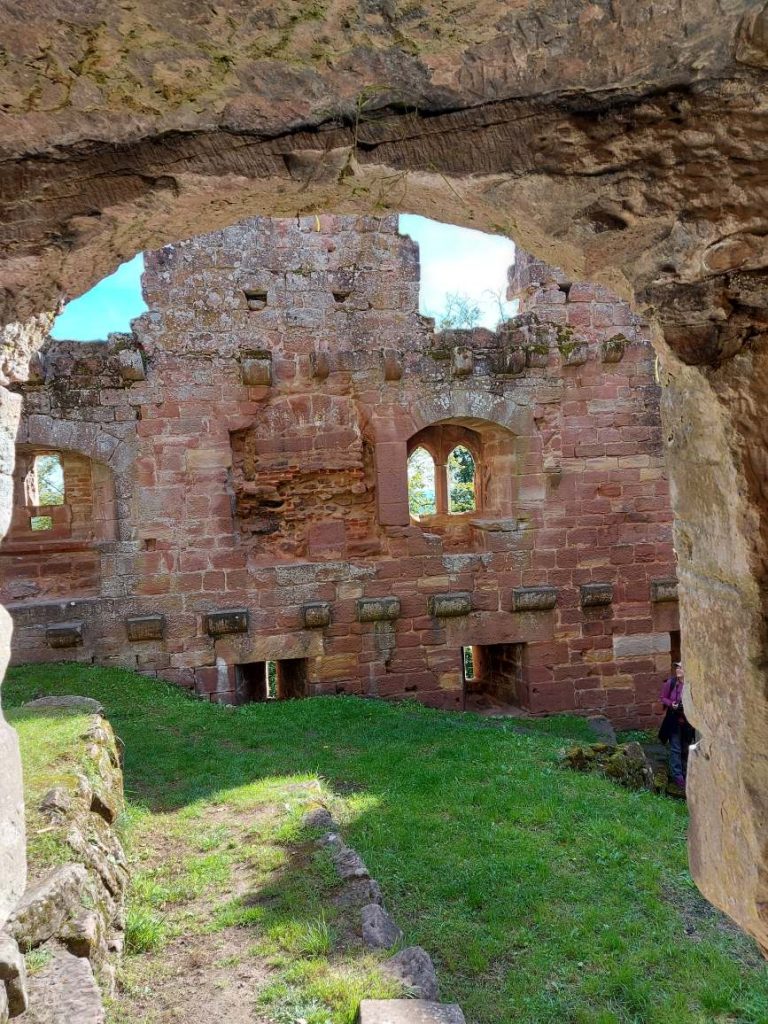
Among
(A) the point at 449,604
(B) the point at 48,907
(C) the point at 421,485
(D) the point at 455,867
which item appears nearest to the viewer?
(B) the point at 48,907

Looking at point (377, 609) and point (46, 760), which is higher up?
point (377, 609)

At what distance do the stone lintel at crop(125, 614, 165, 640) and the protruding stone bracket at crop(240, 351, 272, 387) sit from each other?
297 centimetres

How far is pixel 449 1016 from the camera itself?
2.89 metres

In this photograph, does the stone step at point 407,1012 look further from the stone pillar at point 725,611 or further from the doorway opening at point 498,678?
the doorway opening at point 498,678

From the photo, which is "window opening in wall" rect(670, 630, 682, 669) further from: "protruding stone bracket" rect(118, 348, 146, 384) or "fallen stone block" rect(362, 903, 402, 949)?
"protruding stone bracket" rect(118, 348, 146, 384)

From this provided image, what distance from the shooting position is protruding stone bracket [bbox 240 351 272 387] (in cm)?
863

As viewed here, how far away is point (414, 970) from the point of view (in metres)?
3.24

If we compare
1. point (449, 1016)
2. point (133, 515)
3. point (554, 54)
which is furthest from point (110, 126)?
point (133, 515)

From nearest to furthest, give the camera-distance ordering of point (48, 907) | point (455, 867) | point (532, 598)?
point (48, 907)
point (455, 867)
point (532, 598)

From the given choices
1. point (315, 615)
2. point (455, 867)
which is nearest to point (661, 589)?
point (315, 615)

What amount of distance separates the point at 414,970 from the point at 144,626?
5953 mm

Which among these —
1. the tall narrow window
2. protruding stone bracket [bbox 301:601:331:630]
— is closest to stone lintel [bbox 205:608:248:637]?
protruding stone bracket [bbox 301:601:331:630]

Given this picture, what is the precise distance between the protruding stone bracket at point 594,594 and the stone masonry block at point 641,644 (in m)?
0.56

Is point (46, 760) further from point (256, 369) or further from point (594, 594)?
point (594, 594)
